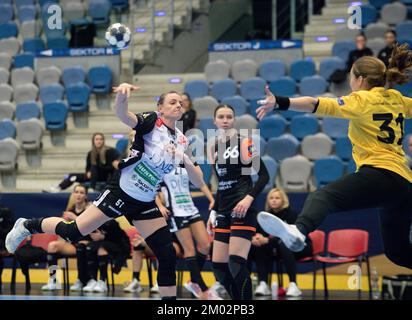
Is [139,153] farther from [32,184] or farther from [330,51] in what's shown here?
[330,51]

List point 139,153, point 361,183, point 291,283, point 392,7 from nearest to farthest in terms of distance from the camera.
Result: point 361,183
point 139,153
point 291,283
point 392,7

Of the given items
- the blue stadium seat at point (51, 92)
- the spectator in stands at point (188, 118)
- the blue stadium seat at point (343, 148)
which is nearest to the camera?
the spectator in stands at point (188, 118)

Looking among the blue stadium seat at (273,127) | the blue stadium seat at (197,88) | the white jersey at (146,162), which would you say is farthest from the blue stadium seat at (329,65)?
the white jersey at (146,162)

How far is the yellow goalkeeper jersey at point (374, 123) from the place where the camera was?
20.7 feet

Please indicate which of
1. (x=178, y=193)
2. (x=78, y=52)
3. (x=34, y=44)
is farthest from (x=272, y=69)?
(x=34, y=44)

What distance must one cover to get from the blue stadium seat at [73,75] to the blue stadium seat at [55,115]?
33.0 inches

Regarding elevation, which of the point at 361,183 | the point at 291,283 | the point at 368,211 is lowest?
the point at 291,283

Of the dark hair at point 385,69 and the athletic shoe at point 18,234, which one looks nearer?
the dark hair at point 385,69

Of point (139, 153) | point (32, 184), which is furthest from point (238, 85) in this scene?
point (139, 153)

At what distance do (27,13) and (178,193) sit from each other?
31.2ft

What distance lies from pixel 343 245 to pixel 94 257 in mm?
3552

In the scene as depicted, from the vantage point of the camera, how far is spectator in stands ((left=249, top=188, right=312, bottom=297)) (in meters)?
11.4

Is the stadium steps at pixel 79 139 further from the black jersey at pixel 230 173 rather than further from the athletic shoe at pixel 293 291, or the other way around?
the black jersey at pixel 230 173

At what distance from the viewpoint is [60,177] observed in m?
15.6
